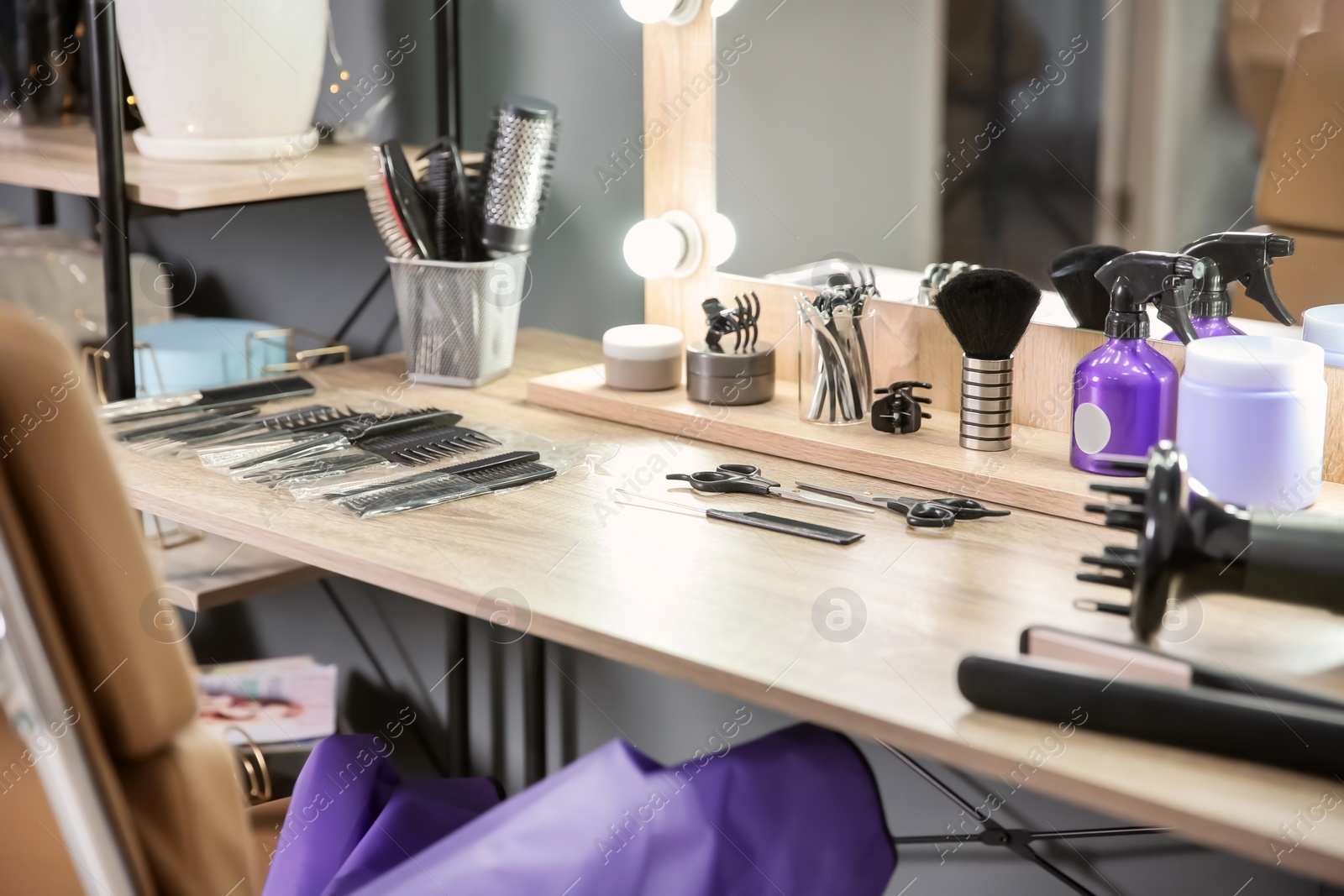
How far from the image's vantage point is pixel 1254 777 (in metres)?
0.73

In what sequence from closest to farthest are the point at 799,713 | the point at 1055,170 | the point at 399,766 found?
the point at 799,713 < the point at 1055,170 < the point at 399,766

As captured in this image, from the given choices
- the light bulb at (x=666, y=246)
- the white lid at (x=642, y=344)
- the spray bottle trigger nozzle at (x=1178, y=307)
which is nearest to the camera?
the spray bottle trigger nozzle at (x=1178, y=307)

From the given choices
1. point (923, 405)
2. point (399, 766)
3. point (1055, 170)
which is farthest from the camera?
point (399, 766)

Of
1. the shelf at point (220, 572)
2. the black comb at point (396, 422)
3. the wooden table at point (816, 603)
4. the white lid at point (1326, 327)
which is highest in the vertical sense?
the white lid at point (1326, 327)

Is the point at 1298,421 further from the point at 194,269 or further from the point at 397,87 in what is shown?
the point at 194,269

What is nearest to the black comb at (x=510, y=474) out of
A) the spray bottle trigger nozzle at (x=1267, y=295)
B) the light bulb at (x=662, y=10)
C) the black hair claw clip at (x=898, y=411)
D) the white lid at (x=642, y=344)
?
the white lid at (x=642, y=344)

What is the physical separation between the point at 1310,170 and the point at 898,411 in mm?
438

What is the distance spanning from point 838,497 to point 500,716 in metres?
0.88

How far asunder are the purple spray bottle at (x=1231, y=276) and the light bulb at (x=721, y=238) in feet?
1.84

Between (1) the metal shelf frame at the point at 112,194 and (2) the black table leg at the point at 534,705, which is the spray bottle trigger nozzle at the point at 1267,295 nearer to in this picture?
(2) the black table leg at the point at 534,705

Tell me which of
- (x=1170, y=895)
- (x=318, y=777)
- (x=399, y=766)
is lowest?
(x=399, y=766)

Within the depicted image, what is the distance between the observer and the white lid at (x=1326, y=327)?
117cm

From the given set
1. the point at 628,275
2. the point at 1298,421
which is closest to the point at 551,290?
the point at 628,275

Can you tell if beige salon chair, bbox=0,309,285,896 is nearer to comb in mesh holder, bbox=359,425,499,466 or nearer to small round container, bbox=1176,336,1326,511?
comb in mesh holder, bbox=359,425,499,466
